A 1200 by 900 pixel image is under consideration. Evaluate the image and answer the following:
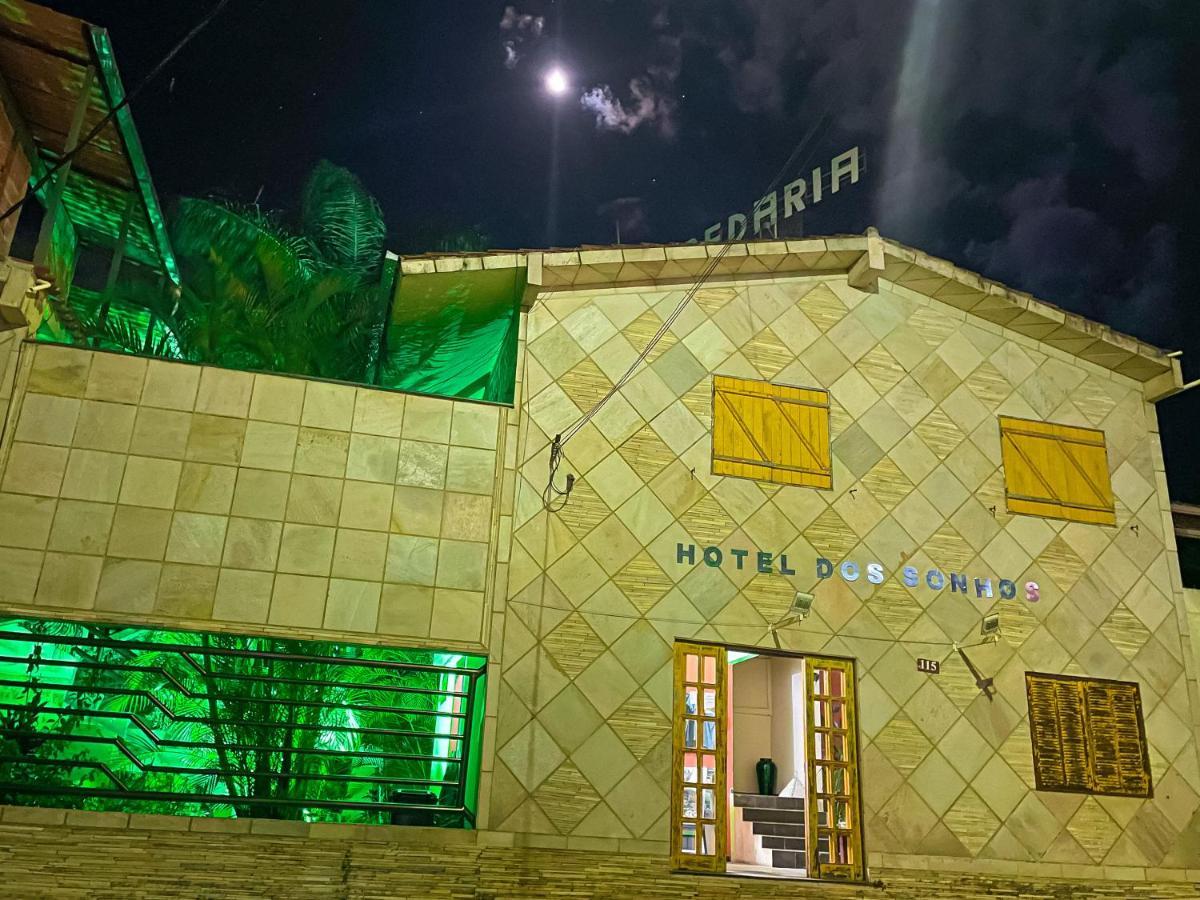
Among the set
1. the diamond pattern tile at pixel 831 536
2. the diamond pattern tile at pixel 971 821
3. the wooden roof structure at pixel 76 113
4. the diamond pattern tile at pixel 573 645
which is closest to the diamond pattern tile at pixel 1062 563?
the diamond pattern tile at pixel 831 536

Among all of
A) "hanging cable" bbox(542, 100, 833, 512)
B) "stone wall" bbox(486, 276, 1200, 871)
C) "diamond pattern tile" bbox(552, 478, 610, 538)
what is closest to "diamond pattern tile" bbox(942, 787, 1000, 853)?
"stone wall" bbox(486, 276, 1200, 871)

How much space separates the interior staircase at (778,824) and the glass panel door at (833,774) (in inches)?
86.0

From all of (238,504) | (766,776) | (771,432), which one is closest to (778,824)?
(766,776)

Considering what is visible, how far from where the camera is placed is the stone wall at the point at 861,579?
8.59 m

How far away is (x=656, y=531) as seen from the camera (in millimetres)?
9242

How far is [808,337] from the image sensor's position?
1047 centimetres

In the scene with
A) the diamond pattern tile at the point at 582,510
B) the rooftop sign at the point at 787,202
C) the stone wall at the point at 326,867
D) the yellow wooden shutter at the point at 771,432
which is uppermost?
the rooftop sign at the point at 787,202

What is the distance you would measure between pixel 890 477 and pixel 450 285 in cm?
490

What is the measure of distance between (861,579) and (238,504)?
5.88 metres

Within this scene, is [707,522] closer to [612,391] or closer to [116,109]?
[612,391]

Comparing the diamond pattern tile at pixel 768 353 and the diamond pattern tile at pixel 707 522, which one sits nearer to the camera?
the diamond pattern tile at pixel 707 522

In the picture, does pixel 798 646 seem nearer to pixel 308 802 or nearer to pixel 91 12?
pixel 308 802

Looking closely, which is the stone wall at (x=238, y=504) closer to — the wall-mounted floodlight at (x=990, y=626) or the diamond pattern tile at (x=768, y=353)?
the diamond pattern tile at (x=768, y=353)

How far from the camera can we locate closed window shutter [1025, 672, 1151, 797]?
959 cm
